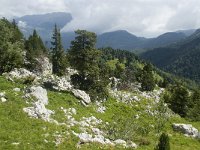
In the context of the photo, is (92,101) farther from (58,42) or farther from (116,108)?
(58,42)

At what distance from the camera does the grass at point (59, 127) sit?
35.3 m

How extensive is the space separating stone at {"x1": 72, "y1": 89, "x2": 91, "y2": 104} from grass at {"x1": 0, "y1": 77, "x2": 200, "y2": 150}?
1.30 meters

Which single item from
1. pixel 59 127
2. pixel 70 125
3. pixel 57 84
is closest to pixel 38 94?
pixel 70 125

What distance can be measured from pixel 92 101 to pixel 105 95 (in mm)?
5143

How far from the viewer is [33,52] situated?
10650 cm

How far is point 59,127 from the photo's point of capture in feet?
133

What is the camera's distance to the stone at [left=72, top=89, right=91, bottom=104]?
58.5 m

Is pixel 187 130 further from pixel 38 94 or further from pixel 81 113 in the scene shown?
pixel 38 94

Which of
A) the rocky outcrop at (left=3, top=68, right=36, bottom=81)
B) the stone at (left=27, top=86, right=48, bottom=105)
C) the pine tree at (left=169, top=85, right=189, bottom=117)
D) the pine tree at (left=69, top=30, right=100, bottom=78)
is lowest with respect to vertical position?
the pine tree at (left=169, top=85, right=189, bottom=117)

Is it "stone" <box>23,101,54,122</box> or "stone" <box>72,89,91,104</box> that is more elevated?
"stone" <box>23,101,54,122</box>

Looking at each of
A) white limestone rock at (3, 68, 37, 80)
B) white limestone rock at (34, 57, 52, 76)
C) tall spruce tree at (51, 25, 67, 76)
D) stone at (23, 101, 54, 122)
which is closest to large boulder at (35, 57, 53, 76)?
white limestone rock at (34, 57, 52, 76)

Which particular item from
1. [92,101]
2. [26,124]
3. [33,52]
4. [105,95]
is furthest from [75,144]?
[33,52]

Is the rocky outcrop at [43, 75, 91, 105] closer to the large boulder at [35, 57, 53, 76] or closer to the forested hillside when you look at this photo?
the forested hillside

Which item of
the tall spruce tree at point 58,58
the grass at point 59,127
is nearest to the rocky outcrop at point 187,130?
the grass at point 59,127
